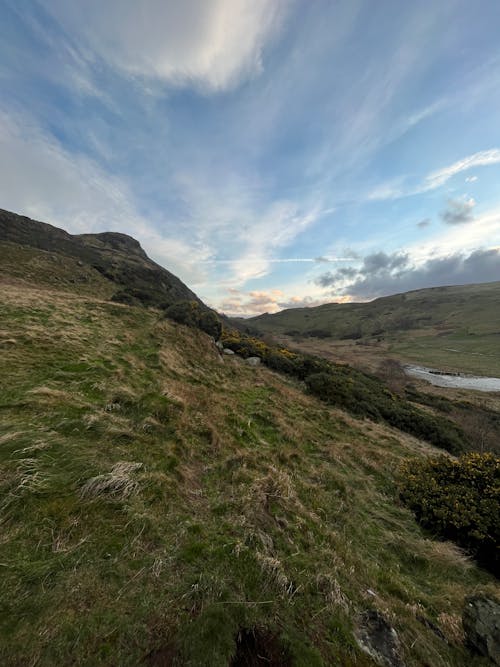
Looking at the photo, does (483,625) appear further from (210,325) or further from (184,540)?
(210,325)

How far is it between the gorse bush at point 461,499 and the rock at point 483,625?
2317 mm

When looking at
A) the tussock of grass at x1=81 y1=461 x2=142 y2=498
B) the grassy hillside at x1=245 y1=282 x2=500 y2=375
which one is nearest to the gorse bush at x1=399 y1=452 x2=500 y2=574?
the tussock of grass at x1=81 y1=461 x2=142 y2=498

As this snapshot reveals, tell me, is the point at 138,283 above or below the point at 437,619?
above

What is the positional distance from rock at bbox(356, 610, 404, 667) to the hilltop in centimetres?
3

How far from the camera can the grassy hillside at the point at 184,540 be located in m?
3.26

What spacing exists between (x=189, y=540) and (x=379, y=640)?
3.24m

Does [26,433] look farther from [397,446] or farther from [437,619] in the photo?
[397,446]

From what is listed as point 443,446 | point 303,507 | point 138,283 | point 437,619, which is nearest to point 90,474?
point 303,507

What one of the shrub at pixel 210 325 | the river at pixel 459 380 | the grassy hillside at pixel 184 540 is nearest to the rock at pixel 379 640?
the grassy hillside at pixel 184 540

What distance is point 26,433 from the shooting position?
5918 millimetres

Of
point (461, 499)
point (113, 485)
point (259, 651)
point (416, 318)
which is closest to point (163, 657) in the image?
point (259, 651)

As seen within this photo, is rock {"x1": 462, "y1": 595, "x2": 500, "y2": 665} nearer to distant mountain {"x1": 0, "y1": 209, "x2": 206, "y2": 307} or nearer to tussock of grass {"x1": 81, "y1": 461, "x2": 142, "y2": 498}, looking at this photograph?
tussock of grass {"x1": 81, "y1": 461, "x2": 142, "y2": 498}

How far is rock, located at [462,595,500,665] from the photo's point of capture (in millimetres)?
4113

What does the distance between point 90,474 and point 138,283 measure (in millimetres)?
47398
